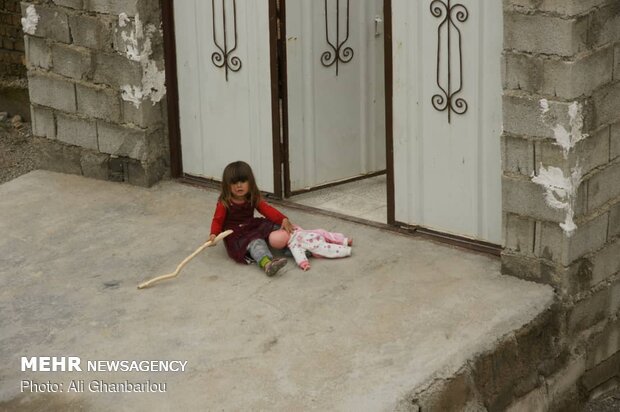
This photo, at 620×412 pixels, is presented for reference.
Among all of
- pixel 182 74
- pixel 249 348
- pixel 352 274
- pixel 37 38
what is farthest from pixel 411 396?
pixel 37 38

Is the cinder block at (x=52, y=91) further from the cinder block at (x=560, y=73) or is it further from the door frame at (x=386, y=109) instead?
the cinder block at (x=560, y=73)

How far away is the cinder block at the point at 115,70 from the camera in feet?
27.7

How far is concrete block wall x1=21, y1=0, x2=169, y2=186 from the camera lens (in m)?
8.43

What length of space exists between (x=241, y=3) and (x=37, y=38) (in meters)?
1.54

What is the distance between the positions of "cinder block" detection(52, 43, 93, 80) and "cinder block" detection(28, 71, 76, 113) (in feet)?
0.23

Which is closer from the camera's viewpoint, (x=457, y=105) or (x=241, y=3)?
(x=457, y=105)

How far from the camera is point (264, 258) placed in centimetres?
732

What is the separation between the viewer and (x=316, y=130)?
8.40 m

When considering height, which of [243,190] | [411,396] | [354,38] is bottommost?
[411,396]

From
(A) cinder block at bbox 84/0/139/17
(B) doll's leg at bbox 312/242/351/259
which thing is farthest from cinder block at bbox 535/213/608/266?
(A) cinder block at bbox 84/0/139/17

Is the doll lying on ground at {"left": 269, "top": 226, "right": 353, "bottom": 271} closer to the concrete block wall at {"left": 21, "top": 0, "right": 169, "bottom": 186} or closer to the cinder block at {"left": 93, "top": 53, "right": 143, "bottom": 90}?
the concrete block wall at {"left": 21, "top": 0, "right": 169, "bottom": 186}

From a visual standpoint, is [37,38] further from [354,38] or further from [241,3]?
[354,38]

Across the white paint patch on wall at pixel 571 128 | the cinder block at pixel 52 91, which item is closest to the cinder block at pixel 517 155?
the white paint patch on wall at pixel 571 128

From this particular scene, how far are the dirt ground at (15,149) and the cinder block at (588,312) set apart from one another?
5.32 m
